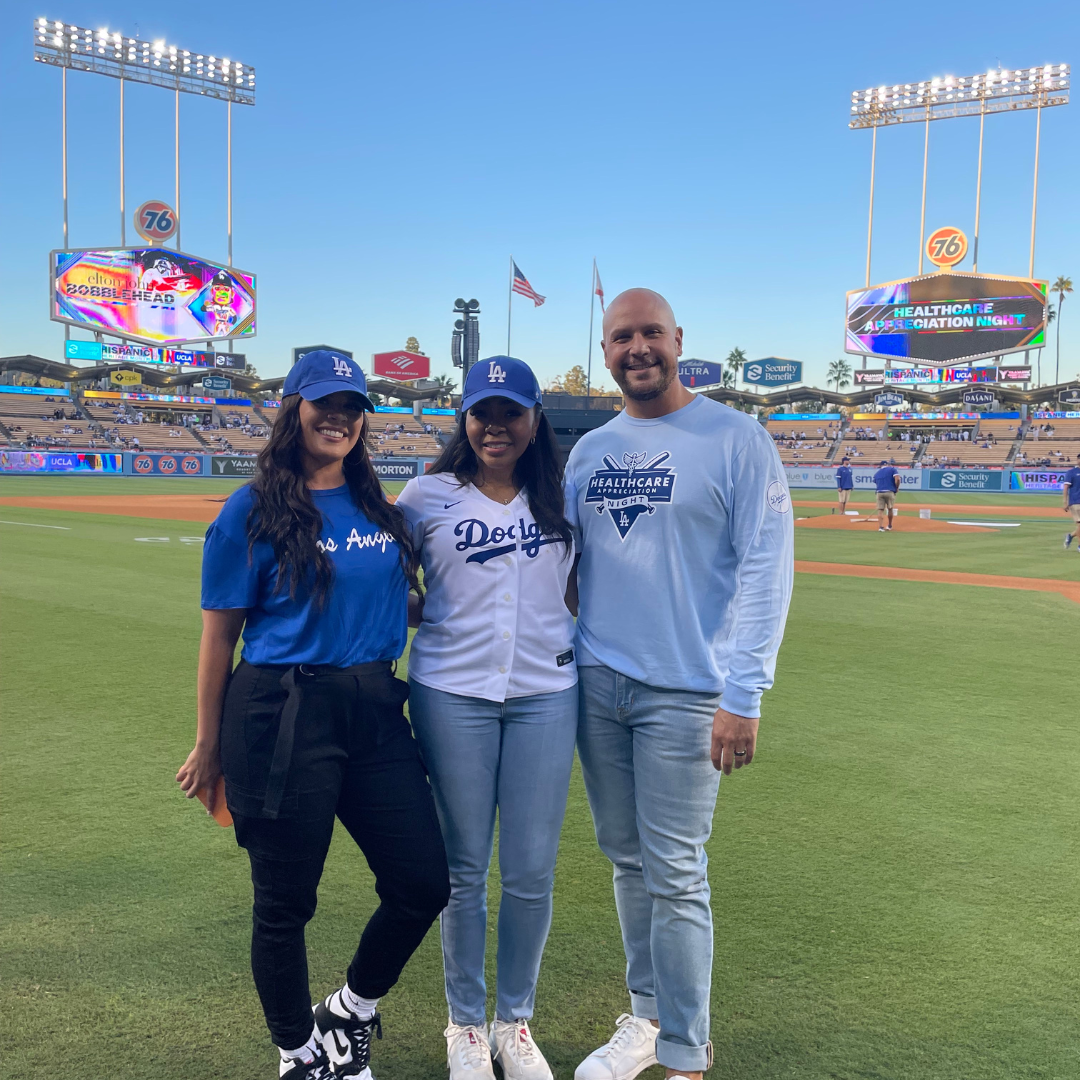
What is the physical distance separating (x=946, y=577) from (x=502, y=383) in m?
13.4

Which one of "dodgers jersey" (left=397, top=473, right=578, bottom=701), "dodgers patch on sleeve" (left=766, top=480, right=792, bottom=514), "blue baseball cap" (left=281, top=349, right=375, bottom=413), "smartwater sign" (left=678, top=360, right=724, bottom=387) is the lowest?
"dodgers jersey" (left=397, top=473, right=578, bottom=701)

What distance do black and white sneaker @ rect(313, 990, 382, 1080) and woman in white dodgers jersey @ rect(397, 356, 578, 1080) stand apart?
26 cm

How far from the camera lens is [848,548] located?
18938mm

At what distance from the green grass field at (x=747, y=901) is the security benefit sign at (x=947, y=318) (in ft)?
206

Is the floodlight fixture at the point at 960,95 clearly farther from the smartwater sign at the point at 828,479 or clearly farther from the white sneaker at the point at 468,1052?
the white sneaker at the point at 468,1052

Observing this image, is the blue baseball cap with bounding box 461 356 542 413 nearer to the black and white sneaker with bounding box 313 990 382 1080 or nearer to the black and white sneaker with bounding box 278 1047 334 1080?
the black and white sneaker with bounding box 313 990 382 1080

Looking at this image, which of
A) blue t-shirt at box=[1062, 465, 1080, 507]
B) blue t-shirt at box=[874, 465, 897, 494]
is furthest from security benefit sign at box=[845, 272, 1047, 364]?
blue t-shirt at box=[1062, 465, 1080, 507]

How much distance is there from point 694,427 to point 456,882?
62.6 inches

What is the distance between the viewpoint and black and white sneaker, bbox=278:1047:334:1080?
2.74 m

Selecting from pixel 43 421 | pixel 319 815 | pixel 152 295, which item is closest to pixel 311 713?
pixel 319 815

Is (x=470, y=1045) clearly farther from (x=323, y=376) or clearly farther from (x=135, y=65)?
(x=135, y=65)

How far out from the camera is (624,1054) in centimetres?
288

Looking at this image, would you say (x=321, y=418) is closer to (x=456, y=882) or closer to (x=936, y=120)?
(x=456, y=882)

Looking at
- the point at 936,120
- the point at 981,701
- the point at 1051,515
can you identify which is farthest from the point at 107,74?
the point at 981,701
